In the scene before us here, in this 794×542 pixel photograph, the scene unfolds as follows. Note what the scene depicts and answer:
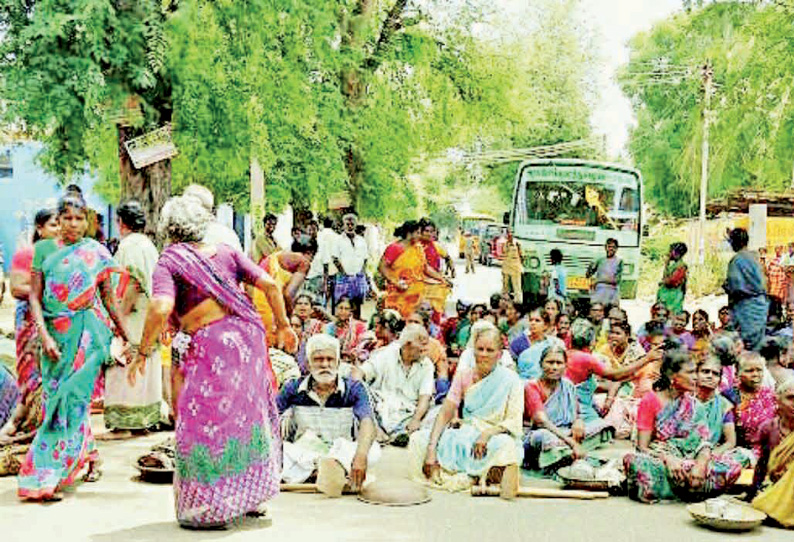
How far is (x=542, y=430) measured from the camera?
6.92 m

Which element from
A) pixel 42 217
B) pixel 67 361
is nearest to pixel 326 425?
pixel 67 361

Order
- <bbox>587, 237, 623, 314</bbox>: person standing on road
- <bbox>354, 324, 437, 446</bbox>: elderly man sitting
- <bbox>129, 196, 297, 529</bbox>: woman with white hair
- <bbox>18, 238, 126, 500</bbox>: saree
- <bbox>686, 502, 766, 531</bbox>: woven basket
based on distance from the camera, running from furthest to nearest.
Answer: <bbox>587, 237, 623, 314</bbox>: person standing on road
<bbox>354, 324, 437, 446</bbox>: elderly man sitting
<bbox>18, 238, 126, 500</bbox>: saree
<bbox>686, 502, 766, 531</bbox>: woven basket
<bbox>129, 196, 297, 529</bbox>: woman with white hair

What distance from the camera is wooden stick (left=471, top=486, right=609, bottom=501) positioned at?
20.5 ft

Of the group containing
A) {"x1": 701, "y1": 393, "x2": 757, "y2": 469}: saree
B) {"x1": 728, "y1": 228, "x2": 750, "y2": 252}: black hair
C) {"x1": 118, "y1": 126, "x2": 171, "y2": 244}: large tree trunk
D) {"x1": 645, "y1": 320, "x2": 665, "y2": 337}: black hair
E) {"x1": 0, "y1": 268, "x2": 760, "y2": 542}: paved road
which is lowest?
{"x1": 0, "y1": 268, "x2": 760, "y2": 542}: paved road

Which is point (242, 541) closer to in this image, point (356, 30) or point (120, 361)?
point (120, 361)

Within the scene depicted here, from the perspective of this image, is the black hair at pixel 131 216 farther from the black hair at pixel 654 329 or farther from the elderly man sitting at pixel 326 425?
the black hair at pixel 654 329

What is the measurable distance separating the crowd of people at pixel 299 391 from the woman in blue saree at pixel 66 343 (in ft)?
0.03

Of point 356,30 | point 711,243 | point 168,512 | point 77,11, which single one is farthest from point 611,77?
point 168,512

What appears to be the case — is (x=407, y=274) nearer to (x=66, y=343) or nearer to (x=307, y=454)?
(x=307, y=454)

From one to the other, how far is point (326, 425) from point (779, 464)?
8.65 ft

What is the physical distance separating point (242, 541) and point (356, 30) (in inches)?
564

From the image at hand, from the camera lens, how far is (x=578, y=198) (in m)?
19.0

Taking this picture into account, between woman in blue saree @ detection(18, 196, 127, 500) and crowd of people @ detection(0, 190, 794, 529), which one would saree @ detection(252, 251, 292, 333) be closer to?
crowd of people @ detection(0, 190, 794, 529)

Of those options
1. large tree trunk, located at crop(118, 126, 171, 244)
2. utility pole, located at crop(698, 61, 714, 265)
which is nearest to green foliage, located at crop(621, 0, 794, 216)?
utility pole, located at crop(698, 61, 714, 265)
